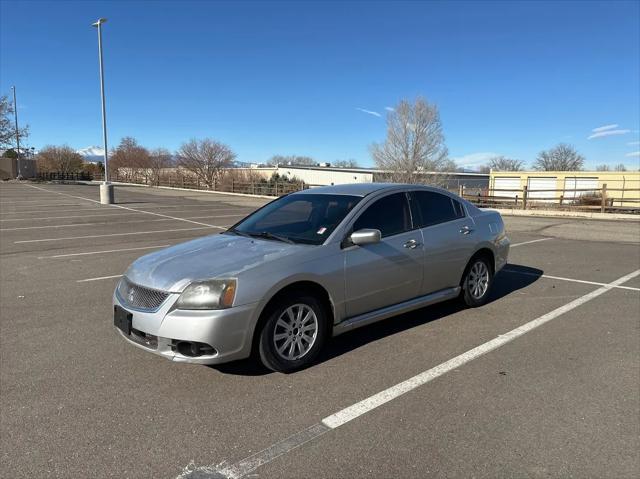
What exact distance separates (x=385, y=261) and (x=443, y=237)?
1.07 metres

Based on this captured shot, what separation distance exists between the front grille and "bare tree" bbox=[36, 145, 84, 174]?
85.9 meters

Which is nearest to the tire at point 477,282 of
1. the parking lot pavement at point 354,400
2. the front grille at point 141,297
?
the parking lot pavement at point 354,400

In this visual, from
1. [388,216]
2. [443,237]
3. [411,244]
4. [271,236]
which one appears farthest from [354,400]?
[443,237]

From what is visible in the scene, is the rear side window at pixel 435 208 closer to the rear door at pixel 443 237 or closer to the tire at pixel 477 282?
the rear door at pixel 443 237

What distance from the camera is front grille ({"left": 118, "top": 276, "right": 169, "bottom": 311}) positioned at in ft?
11.9

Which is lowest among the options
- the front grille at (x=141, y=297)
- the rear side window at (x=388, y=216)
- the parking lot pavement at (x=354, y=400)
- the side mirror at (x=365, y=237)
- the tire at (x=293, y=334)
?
the parking lot pavement at (x=354, y=400)

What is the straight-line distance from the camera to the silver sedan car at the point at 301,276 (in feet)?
11.6

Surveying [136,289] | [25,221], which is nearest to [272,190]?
[25,221]

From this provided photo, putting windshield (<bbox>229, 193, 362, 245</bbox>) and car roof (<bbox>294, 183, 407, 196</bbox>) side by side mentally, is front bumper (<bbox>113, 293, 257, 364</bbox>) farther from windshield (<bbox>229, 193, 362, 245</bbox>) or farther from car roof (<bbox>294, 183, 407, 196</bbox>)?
car roof (<bbox>294, 183, 407, 196</bbox>)

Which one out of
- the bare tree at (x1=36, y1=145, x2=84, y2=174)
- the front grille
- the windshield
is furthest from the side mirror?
the bare tree at (x1=36, y1=145, x2=84, y2=174)

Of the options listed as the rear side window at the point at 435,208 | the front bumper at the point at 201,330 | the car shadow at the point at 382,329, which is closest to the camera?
the front bumper at the point at 201,330

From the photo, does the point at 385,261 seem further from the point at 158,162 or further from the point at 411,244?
the point at 158,162

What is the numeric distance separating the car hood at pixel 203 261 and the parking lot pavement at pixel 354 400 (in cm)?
81

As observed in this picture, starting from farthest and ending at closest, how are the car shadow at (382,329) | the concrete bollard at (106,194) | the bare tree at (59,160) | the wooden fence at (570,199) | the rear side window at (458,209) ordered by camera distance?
the bare tree at (59,160) < the concrete bollard at (106,194) < the wooden fence at (570,199) < the rear side window at (458,209) < the car shadow at (382,329)
